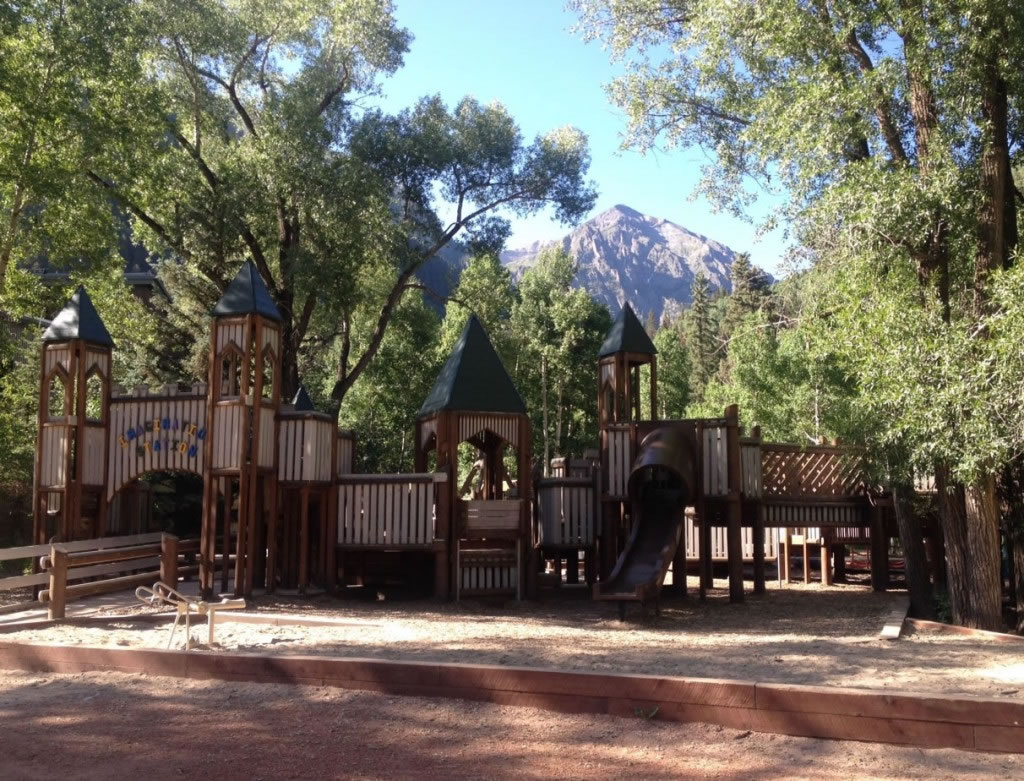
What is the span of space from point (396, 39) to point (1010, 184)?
64.3ft

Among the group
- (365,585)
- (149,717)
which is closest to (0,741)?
(149,717)

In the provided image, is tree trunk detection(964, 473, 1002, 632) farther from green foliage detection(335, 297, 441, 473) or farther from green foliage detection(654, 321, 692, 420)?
green foliage detection(654, 321, 692, 420)

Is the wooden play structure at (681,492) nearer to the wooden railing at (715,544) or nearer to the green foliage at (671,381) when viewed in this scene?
the wooden railing at (715,544)

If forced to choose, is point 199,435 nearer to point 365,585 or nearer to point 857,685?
point 365,585

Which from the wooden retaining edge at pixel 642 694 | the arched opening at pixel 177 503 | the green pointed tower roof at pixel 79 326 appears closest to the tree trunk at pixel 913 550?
the wooden retaining edge at pixel 642 694

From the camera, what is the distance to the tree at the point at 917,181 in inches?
522

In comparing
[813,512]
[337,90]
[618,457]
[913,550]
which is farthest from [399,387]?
[913,550]

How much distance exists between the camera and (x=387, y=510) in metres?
17.3

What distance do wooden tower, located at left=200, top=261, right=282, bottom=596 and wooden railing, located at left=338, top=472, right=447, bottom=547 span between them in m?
1.47

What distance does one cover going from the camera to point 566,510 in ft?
61.9

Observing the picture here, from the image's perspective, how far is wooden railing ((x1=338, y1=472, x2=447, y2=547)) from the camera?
17078mm

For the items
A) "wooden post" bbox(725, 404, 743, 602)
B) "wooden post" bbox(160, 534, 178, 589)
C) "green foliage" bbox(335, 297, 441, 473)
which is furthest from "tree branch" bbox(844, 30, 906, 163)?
"green foliage" bbox(335, 297, 441, 473)

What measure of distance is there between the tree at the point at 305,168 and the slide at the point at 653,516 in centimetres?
1194

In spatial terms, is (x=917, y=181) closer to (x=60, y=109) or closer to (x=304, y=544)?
(x=304, y=544)
